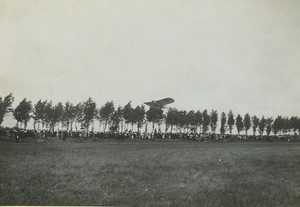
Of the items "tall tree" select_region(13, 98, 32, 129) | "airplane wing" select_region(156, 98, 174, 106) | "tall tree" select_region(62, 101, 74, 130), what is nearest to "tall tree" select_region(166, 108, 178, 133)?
"tall tree" select_region(62, 101, 74, 130)

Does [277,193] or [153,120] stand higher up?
[153,120]

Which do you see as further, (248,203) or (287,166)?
(287,166)

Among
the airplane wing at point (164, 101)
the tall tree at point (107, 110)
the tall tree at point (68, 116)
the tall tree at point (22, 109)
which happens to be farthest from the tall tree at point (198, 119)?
the airplane wing at point (164, 101)

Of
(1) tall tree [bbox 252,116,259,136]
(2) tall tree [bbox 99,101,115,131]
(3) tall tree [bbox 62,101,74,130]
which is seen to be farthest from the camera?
(1) tall tree [bbox 252,116,259,136]

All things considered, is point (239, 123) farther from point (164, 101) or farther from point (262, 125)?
point (164, 101)

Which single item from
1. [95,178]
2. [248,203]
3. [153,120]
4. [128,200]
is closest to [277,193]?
[248,203]

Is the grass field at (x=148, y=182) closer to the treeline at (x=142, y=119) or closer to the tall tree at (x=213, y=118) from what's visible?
the treeline at (x=142, y=119)

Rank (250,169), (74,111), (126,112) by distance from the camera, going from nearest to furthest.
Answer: (250,169) → (74,111) → (126,112)

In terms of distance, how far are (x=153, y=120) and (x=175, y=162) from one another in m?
34.2

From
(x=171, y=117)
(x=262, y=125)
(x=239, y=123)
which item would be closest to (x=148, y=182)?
(x=171, y=117)

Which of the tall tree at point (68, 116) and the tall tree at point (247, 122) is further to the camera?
the tall tree at point (247, 122)

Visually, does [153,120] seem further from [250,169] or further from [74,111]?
[250,169]

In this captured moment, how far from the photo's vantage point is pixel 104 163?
11391mm

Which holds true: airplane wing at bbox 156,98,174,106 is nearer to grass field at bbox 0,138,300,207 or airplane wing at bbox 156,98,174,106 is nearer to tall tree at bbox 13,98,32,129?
grass field at bbox 0,138,300,207
